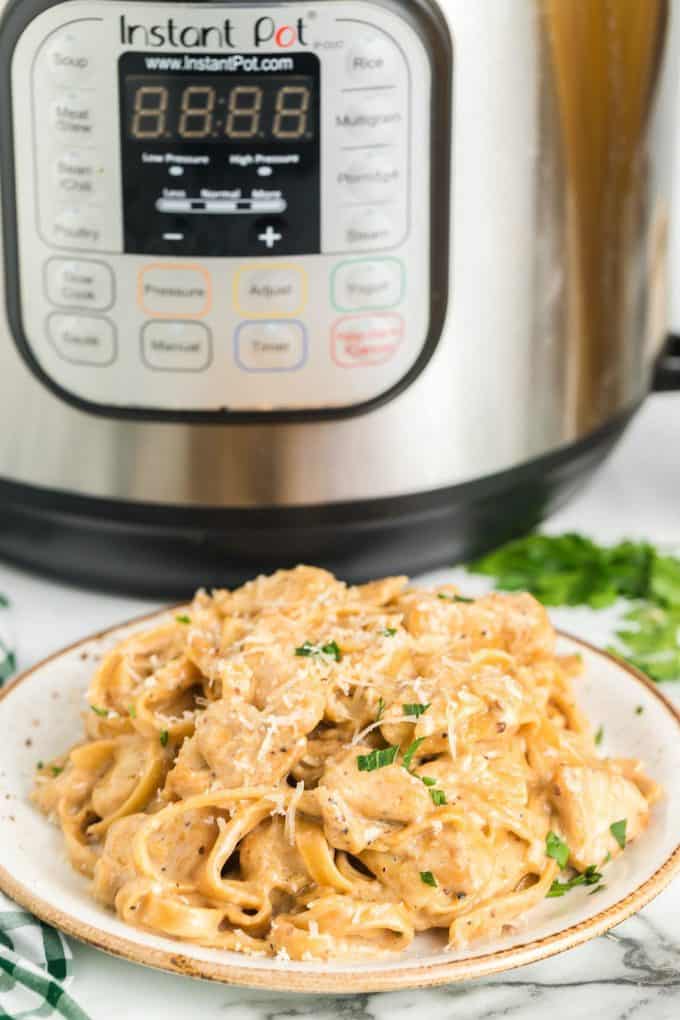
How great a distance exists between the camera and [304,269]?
129 centimetres

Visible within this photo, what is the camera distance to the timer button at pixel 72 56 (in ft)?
4.03

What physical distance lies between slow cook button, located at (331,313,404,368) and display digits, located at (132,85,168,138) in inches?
8.3

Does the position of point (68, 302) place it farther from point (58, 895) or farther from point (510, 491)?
point (58, 895)

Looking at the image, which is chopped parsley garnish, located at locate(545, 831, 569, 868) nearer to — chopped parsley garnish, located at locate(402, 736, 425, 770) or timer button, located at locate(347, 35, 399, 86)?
chopped parsley garnish, located at locate(402, 736, 425, 770)

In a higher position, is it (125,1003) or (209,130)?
(209,130)

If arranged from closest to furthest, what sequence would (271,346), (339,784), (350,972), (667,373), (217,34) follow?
1. (350,972)
2. (339,784)
3. (217,34)
4. (271,346)
5. (667,373)

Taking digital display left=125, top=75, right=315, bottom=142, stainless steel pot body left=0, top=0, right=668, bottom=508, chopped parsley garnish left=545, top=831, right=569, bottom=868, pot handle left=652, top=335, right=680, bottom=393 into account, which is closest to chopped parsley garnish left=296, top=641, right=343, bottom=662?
chopped parsley garnish left=545, top=831, right=569, bottom=868

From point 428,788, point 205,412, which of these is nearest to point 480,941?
point 428,788

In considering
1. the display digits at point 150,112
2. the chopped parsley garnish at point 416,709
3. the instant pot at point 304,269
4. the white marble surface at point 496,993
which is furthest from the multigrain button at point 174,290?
the white marble surface at point 496,993

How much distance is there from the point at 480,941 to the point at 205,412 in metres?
0.53

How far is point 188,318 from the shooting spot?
1.30m

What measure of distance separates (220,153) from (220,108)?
0.11ft

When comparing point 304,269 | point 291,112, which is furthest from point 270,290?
point 291,112

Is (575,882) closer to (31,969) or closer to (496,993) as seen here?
(496,993)
